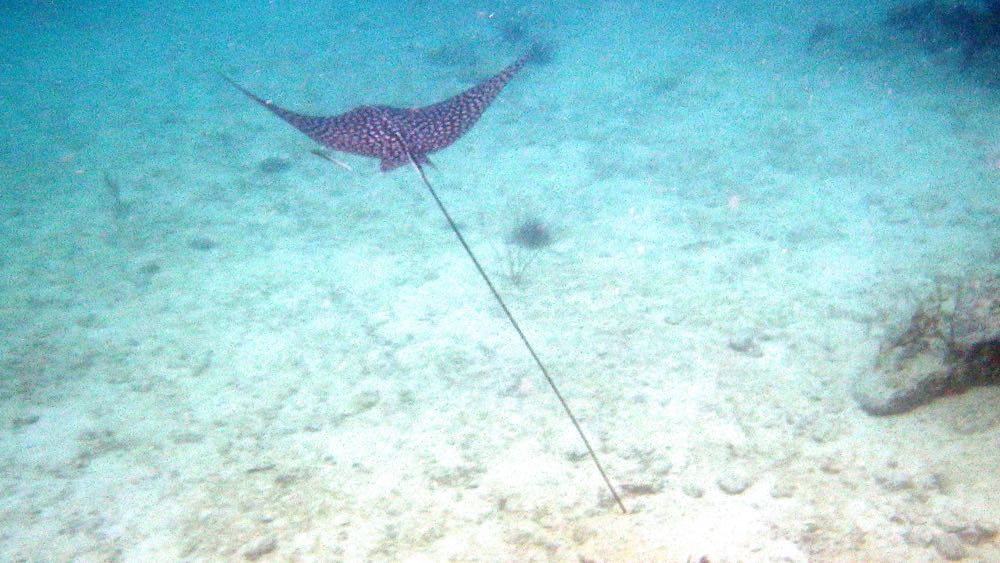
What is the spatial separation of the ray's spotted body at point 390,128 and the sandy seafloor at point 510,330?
205 centimetres

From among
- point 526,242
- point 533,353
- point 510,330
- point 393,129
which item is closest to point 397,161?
point 393,129

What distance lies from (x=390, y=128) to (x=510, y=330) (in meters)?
2.78

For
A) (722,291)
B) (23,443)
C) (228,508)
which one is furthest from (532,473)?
(23,443)

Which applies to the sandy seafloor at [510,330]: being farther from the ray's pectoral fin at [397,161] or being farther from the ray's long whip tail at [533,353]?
the ray's pectoral fin at [397,161]

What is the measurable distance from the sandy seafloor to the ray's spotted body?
205 cm

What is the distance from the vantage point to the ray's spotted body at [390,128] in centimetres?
577

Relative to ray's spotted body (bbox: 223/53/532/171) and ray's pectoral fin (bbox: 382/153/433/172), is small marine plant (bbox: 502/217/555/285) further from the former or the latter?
ray's pectoral fin (bbox: 382/153/433/172)

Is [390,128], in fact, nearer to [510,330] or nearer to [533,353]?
[510,330]

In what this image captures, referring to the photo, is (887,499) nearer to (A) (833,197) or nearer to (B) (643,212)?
(B) (643,212)

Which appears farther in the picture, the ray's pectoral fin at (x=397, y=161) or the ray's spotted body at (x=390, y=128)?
the ray's spotted body at (x=390, y=128)

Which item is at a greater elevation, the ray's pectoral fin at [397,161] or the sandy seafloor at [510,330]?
the ray's pectoral fin at [397,161]

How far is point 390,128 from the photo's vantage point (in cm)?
597

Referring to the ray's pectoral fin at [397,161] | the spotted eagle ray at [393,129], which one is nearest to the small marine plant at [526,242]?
the spotted eagle ray at [393,129]

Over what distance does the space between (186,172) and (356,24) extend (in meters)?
17.4
